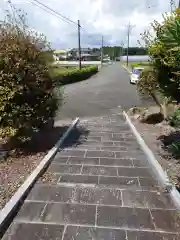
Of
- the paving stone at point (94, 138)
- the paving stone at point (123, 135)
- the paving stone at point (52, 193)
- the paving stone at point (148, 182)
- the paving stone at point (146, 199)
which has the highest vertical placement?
the paving stone at point (52, 193)

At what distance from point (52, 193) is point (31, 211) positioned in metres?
0.61

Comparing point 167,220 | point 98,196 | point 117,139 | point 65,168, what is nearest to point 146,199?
point 167,220

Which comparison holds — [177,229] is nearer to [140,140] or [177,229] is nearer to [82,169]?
[82,169]

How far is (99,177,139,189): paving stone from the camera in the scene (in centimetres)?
484

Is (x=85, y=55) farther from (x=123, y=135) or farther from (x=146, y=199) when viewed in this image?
(x=146, y=199)

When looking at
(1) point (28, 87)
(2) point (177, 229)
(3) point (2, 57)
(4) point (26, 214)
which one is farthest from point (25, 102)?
(2) point (177, 229)

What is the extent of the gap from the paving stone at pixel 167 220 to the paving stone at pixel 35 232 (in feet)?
4.20

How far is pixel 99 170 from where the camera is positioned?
556cm

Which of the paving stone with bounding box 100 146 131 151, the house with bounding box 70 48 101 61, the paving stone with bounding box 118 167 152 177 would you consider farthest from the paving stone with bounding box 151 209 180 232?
the house with bounding box 70 48 101 61

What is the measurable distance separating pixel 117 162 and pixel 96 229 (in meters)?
2.66

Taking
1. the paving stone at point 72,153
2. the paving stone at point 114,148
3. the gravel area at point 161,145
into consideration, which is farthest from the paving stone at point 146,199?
the paving stone at point 114,148

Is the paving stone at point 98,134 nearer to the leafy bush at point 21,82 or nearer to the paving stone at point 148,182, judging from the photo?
the leafy bush at point 21,82

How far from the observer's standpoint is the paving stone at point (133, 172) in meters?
5.33

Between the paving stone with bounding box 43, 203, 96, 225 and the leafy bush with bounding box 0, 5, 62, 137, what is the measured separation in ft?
9.79
